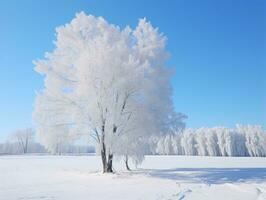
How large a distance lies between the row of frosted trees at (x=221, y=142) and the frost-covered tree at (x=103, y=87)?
68.4 m

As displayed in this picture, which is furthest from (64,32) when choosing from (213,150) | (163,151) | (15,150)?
(15,150)

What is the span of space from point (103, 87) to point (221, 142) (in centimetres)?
8581

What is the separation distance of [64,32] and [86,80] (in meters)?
6.77

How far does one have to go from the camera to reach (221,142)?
98562mm

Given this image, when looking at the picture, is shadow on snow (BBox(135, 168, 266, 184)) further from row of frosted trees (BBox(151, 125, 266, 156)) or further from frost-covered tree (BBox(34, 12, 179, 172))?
row of frosted trees (BBox(151, 125, 266, 156))

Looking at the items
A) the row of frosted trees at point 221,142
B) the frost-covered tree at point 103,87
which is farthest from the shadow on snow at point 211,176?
the row of frosted trees at point 221,142

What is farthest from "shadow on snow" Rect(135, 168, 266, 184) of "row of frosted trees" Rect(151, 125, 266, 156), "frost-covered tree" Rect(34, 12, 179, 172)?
"row of frosted trees" Rect(151, 125, 266, 156)

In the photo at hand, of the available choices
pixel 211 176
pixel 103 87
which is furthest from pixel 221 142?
pixel 103 87

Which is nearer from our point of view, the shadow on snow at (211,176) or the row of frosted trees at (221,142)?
the shadow on snow at (211,176)

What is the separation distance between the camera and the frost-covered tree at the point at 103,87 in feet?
67.1

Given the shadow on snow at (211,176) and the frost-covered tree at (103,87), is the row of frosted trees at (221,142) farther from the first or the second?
the frost-covered tree at (103,87)

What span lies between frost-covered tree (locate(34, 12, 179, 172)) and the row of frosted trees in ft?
224

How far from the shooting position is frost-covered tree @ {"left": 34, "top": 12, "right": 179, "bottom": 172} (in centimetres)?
2044

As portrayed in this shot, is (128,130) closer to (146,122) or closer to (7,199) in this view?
(146,122)
